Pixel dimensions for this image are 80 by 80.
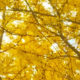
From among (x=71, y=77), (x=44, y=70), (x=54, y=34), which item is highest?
(x=54, y=34)

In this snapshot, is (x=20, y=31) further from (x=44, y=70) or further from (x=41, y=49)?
(x=44, y=70)

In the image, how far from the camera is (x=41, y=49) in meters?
3.96

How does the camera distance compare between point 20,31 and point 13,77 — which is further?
point 13,77

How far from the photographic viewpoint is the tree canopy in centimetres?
298

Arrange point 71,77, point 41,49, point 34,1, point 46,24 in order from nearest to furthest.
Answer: point 71,77 < point 46,24 < point 34,1 < point 41,49

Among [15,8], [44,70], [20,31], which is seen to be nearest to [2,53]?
[20,31]

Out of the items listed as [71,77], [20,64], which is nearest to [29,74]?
[20,64]

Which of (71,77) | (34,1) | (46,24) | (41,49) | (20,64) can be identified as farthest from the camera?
(20,64)

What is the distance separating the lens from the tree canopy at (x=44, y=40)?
9.78ft

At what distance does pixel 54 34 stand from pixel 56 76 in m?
0.96

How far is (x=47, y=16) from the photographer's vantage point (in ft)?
10.5

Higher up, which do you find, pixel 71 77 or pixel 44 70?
pixel 44 70

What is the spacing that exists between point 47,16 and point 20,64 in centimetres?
157

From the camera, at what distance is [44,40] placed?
3631mm
